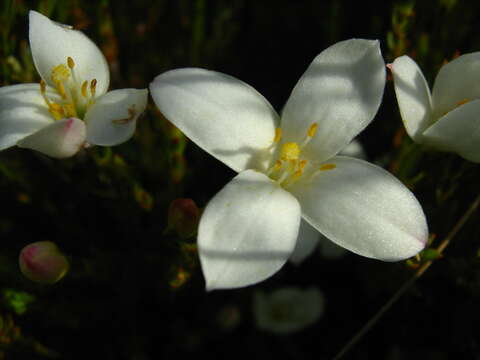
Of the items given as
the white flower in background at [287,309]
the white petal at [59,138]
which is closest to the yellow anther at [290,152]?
the white petal at [59,138]

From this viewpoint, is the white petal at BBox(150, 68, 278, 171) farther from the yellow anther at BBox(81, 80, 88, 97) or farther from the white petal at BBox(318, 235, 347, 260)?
the white petal at BBox(318, 235, 347, 260)

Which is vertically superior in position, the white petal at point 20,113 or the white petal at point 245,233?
the white petal at point 20,113

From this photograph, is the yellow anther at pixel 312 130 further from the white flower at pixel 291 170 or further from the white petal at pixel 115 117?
the white petal at pixel 115 117

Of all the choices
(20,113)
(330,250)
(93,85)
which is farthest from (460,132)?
(20,113)

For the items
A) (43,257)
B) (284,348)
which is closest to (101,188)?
(43,257)

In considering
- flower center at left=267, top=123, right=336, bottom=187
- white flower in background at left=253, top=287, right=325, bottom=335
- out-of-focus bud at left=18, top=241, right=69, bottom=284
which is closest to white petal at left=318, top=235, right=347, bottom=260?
white flower in background at left=253, top=287, right=325, bottom=335

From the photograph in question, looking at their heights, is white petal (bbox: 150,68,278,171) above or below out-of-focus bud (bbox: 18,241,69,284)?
above
